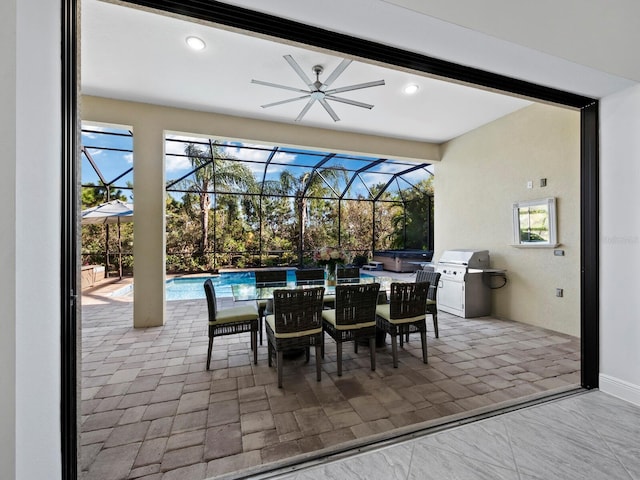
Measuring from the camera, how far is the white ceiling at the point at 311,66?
1.51 metres

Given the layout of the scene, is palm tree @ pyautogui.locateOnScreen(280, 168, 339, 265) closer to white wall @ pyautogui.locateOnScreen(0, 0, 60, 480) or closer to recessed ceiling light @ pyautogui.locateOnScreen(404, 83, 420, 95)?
recessed ceiling light @ pyautogui.locateOnScreen(404, 83, 420, 95)

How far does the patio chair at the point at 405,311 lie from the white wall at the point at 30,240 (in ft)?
7.76

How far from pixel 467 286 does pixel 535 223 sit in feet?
4.21

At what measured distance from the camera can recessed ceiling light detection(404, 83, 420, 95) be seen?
11.3ft

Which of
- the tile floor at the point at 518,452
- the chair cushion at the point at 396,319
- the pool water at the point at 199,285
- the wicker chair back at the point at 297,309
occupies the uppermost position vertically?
the wicker chair back at the point at 297,309

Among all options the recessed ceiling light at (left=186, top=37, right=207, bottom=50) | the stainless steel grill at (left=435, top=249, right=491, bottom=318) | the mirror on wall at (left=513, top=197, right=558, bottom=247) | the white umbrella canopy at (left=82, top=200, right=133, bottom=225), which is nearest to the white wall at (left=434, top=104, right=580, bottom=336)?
the mirror on wall at (left=513, top=197, right=558, bottom=247)

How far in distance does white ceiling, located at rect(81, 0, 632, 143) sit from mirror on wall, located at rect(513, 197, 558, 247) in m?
1.45

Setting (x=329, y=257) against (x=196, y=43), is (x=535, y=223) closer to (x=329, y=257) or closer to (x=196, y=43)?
(x=329, y=257)

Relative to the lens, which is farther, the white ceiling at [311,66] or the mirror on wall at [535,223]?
the mirror on wall at [535,223]

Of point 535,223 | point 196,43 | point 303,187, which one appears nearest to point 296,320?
point 196,43

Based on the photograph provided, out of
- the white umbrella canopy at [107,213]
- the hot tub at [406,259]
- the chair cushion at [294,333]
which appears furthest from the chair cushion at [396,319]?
the hot tub at [406,259]

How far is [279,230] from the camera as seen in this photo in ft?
33.3

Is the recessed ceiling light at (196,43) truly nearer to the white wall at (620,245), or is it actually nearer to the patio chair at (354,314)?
the patio chair at (354,314)
